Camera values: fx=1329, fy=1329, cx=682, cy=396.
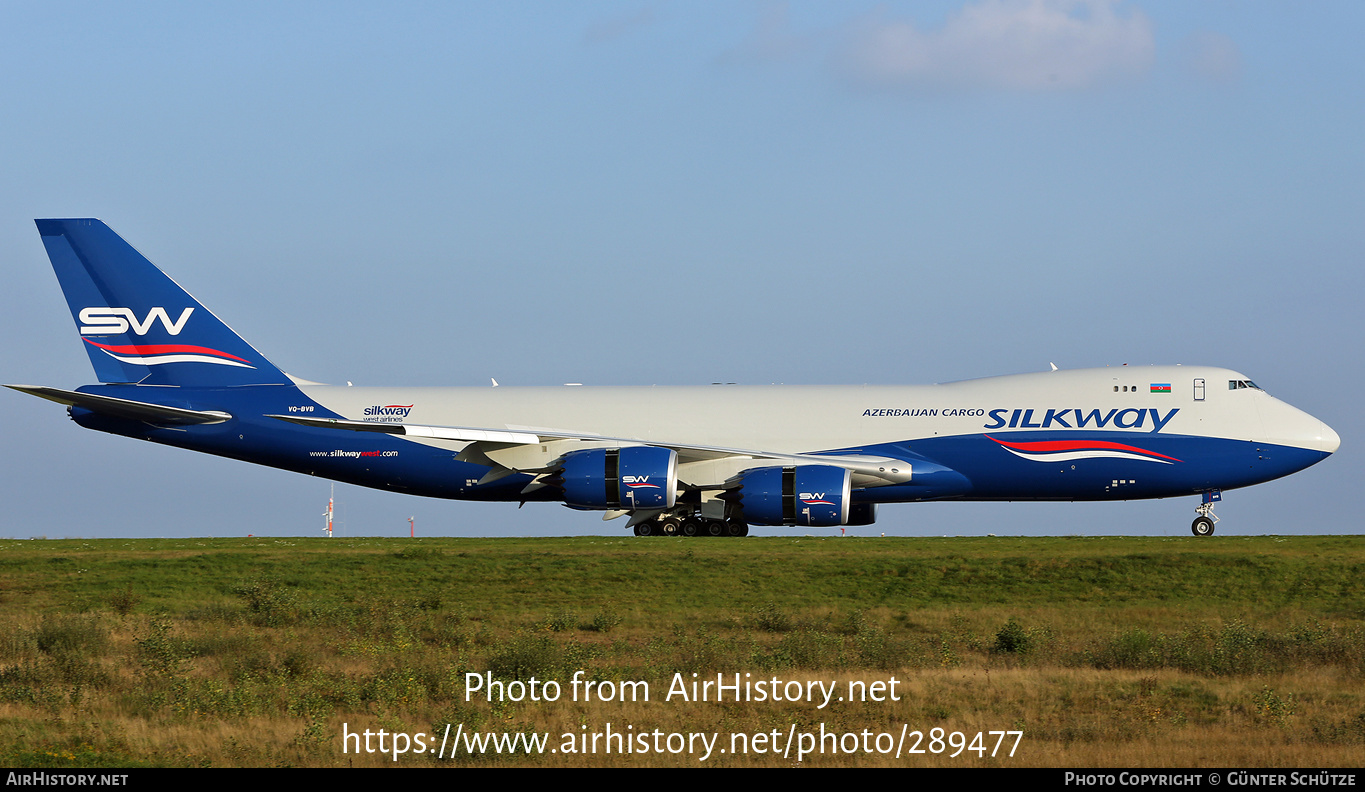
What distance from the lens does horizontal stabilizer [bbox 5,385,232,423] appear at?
109 ft

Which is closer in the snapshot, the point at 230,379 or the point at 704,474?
the point at 704,474

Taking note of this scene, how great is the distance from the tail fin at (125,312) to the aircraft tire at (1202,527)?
2534cm

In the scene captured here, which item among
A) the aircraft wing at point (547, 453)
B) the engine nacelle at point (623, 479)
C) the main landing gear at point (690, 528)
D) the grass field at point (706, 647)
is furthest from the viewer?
the main landing gear at point (690, 528)

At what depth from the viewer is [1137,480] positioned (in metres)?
31.8

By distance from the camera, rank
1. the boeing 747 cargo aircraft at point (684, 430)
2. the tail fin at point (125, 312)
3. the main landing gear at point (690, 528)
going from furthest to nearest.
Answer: the tail fin at point (125, 312), the main landing gear at point (690, 528), the boeing 747 cargo aircraft at point (684, 430)

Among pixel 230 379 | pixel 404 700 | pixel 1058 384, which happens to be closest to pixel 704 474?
pixel 1058 384

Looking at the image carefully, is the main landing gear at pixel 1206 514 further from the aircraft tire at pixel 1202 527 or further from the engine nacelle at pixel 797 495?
the engine nacelle at pixel 797 495

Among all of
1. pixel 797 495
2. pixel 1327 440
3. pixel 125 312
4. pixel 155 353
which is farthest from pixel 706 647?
pixel 125 312

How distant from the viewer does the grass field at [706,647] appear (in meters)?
12.6

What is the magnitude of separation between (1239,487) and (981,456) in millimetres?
6164

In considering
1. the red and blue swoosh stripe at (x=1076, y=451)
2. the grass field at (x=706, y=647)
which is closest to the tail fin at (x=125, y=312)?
the grass field at (x=706, y=647)

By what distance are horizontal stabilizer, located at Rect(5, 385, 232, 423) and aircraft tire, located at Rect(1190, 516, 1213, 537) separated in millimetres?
24783

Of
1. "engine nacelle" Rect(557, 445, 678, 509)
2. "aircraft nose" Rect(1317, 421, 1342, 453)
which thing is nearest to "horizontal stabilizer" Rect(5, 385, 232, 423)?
"engine nacelle" Rect(557, 445, 678, 509)
